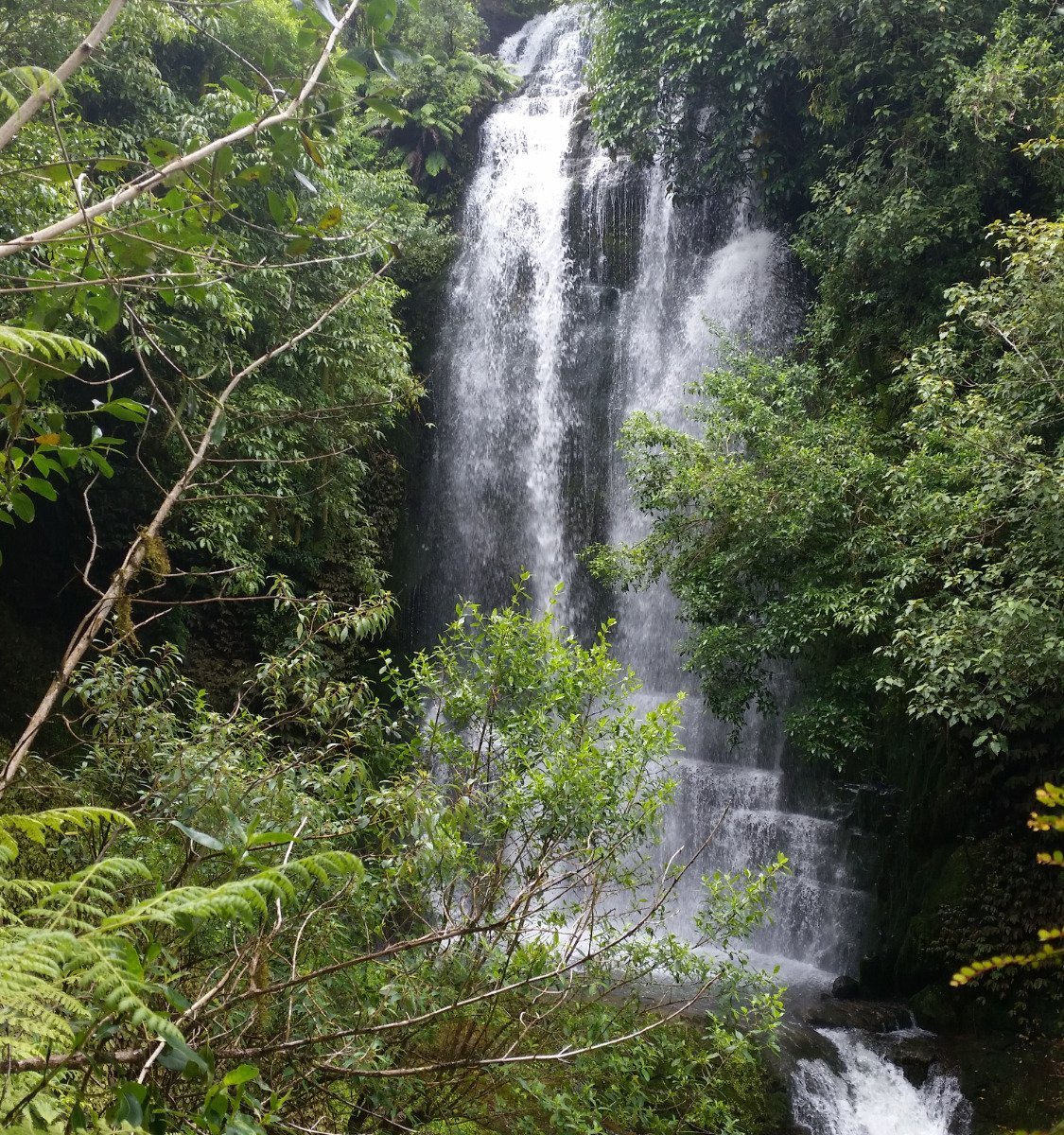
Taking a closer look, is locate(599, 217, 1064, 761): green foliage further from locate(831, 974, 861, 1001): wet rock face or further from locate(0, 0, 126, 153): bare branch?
locate(0, 0, 126, 153): bare branch

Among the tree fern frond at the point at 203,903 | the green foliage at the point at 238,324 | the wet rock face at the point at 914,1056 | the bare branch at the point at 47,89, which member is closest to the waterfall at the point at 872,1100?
the wet rock face at the point at 914,1056

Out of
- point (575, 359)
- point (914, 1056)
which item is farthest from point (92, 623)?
point (575, 359)

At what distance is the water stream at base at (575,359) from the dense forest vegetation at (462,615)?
830 millimetres

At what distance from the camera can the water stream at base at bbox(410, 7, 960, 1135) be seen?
1199cm

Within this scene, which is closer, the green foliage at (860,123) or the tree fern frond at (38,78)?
the tree fern frond at (38,78)

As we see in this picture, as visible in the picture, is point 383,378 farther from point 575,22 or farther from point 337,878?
point 575,22

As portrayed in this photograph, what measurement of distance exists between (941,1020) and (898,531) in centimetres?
405

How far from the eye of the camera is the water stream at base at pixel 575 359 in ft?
39.3

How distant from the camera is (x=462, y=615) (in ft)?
14.9

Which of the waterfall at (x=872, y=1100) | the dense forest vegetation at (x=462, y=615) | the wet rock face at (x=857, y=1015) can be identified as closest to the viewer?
the dense forest vegetation at (x=462, y=615)

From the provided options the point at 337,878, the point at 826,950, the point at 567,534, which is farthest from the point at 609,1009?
the point at 567,534

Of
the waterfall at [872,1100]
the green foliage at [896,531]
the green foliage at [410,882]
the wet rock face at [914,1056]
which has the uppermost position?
the green foliage at [896,531]

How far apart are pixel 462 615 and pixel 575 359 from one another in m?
9.23

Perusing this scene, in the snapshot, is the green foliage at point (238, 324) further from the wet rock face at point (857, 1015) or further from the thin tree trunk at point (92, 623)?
the wet rock face at point (857, 1015)
